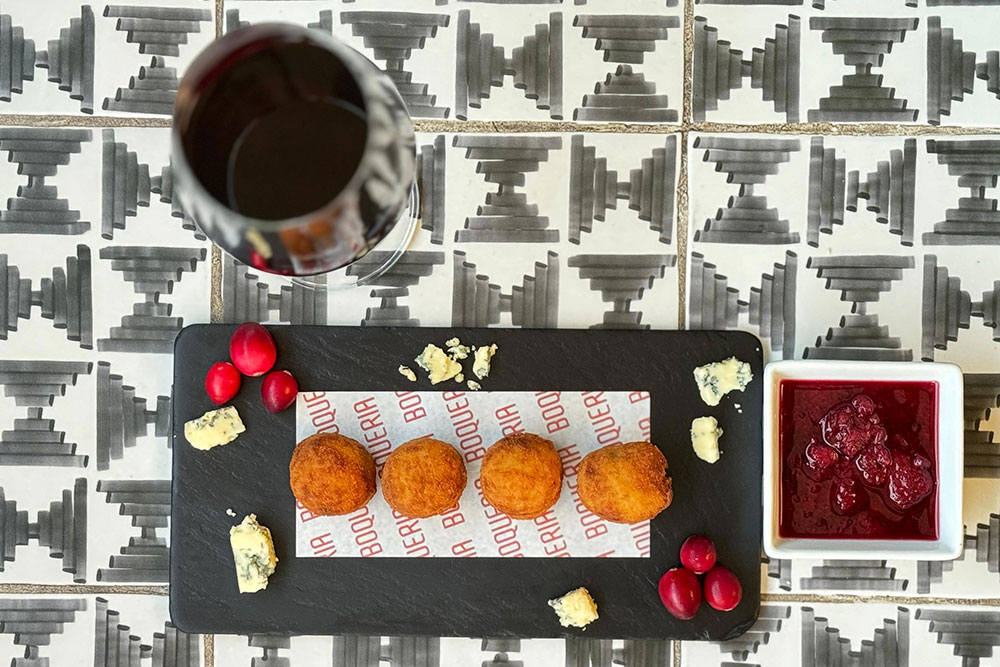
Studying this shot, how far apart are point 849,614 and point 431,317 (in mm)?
646

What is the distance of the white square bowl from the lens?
0.94 metres

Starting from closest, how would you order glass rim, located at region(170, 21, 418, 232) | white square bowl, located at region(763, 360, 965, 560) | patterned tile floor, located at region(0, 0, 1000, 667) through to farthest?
glass rim, located at region(170, 21, 418, 232), white square bowl, located at region(763, 360, 965, 560), patterned tile floor, located at region(0, 0, 1000, 667)

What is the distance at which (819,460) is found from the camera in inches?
38.1

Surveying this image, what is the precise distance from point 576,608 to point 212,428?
1.63 feet

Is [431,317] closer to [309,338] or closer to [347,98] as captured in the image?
[309,338]

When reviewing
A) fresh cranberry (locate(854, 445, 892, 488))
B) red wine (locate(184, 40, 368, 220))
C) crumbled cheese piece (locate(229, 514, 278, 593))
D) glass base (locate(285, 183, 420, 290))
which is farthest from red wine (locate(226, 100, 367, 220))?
fresh cranberry (locate(854, 445, 892, 488))

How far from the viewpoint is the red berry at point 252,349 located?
3.29ft

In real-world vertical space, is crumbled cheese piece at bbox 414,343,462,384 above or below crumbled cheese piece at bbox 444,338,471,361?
below

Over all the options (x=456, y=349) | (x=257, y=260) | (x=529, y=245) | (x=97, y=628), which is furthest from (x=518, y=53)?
(x=97, y=628)

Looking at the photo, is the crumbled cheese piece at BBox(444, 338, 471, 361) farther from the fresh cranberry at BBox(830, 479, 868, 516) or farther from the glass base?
the fresh cranberry at BBox(830, 479, 868, 516)

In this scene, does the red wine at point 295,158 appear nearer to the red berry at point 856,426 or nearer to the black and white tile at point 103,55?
the black and white tile at point 103,55

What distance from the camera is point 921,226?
1.05 m

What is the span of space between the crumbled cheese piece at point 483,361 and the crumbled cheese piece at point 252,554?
0.32 meters

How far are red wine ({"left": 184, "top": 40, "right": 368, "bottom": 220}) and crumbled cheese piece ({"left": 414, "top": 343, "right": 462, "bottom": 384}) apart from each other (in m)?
0.32
